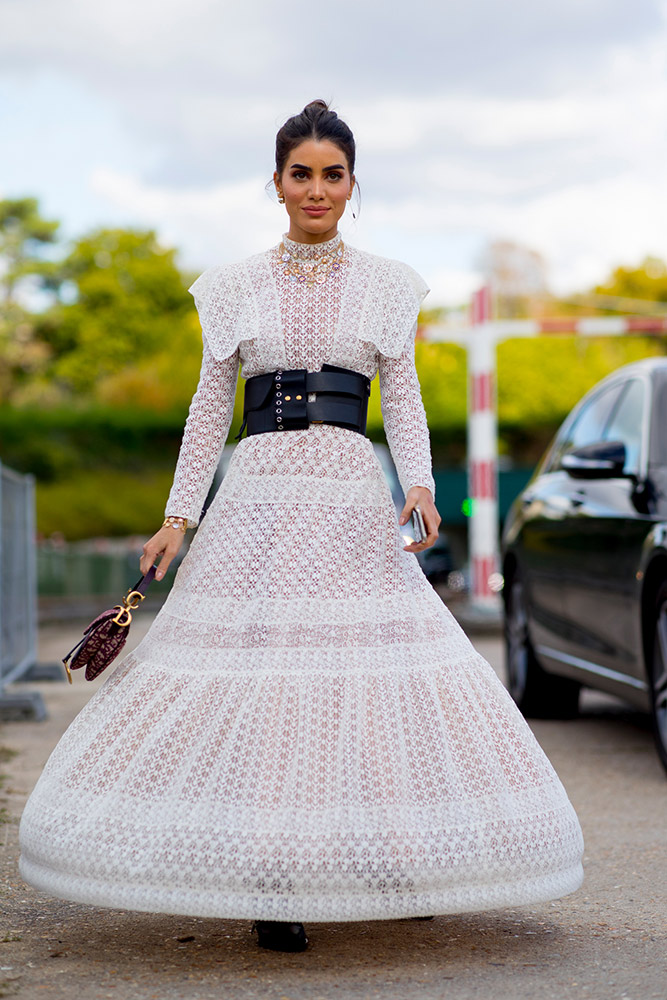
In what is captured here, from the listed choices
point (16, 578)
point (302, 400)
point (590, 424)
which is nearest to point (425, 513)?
point (302, 400)

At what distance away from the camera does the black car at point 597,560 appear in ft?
20.9

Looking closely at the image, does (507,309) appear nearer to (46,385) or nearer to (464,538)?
Result: (46,385)

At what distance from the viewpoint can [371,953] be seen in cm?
364

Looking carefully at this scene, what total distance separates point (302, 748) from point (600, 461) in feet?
12.0

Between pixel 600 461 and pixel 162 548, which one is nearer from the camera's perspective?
pixel 162 548

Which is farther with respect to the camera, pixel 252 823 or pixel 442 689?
pixel 442 689

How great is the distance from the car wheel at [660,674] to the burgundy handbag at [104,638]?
2908 mm

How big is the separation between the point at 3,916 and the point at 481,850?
51.5 inches

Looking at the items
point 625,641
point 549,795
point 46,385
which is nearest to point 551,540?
point 625,641

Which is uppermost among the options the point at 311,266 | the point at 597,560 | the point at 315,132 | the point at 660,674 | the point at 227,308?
the point at 315,132

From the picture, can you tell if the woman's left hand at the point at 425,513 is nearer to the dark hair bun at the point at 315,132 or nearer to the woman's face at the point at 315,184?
the woman's face at the point at 315,184

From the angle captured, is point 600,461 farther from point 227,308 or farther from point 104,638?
point 104,638

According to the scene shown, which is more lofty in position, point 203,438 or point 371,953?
point 203,438

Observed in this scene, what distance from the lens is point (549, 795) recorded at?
3662 mm
